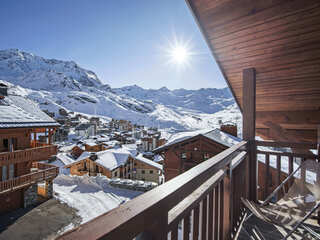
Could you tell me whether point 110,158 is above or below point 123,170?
above

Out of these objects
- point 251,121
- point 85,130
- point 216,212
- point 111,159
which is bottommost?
point 111,159

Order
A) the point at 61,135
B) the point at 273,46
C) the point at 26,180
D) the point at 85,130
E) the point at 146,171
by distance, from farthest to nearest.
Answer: the point at 85,130 → the point at 61,135 → the point at 146,171 → the point at 26,180 → the point at 273,46

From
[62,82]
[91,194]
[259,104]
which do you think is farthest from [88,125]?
[62,82]

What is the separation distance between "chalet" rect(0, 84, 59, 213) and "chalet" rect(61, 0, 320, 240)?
7287 mm

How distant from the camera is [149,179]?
59.6ft

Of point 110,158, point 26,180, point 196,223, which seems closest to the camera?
point 196,223

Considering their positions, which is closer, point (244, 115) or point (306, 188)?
point (306, 188)

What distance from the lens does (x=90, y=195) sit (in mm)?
7699

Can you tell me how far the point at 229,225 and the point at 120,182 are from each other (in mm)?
7605

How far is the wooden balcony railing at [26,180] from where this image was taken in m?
5.97

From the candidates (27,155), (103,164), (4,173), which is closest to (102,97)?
(103,164)

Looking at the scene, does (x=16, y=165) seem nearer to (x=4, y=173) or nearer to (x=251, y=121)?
(x=4, y=173)

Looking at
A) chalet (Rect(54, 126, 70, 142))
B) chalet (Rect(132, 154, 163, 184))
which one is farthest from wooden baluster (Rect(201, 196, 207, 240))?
chalet (Rect(54, 126, 70, 142))

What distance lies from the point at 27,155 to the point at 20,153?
293 millimetres
